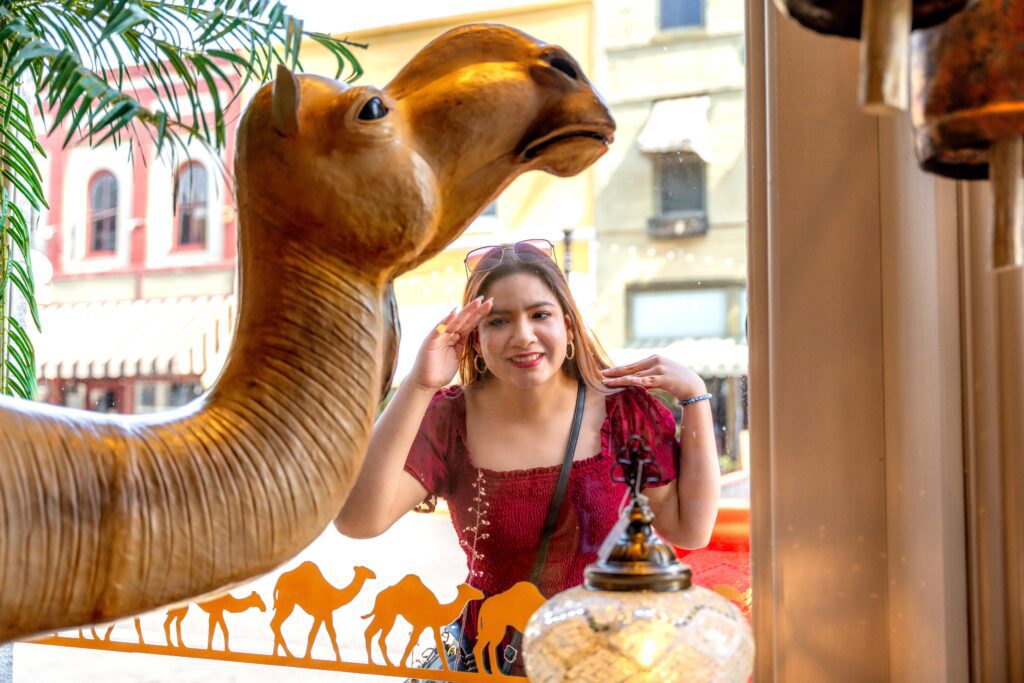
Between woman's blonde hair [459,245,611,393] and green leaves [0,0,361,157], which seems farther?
woman's blonde hair [459,245,611,393]

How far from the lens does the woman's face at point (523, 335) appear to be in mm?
787

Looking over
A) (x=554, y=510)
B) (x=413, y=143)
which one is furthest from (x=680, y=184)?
(x=413, y=143)

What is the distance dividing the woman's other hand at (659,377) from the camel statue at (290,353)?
0.34 m

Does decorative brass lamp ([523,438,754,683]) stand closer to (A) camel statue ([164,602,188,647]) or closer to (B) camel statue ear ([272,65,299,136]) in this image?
(B) camel statue ear ([272,65,299,136])

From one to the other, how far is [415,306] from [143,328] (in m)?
0.34

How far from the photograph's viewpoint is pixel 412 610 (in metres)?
0.83

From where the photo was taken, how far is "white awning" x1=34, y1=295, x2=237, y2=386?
1.01 meters

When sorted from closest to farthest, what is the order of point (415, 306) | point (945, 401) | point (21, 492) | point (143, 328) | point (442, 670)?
point (21, 492), point (945, 401), point (442, 670), point (415, 306), point (143, 328)

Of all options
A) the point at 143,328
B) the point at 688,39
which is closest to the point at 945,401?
the point at 688,39

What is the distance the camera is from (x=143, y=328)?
3.43 ft

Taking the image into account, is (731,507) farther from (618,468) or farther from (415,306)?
(415,306)

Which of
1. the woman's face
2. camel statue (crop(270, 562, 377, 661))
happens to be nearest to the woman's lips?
the woman's face

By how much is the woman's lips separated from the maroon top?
0.24ft

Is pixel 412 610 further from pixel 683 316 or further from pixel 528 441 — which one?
pixel 683 316
